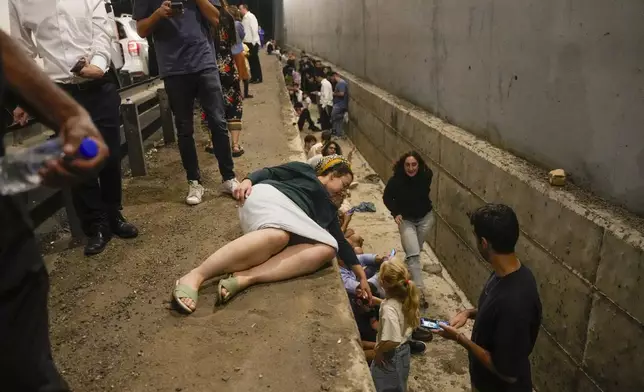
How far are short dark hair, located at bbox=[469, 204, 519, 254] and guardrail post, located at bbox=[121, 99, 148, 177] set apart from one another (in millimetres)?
3696

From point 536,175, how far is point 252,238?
7.95 ft

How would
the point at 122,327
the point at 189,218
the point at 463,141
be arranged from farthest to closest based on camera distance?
1. the point at 463,141
2. the point at 189,218
3. the point at 122,327

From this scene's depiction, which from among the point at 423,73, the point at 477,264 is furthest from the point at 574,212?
the point at 423,73

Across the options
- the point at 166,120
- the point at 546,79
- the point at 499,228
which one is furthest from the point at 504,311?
the point at 166,120

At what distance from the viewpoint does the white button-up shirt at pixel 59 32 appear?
2889mm

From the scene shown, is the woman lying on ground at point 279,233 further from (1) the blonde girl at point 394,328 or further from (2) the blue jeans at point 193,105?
(2) the blue jeans at point 193,105

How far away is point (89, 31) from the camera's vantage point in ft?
10.1

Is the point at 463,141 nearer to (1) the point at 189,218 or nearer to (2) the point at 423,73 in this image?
(2) the point at 423,73

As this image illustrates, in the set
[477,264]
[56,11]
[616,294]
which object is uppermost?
[56,11]

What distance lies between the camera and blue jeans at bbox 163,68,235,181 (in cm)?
379

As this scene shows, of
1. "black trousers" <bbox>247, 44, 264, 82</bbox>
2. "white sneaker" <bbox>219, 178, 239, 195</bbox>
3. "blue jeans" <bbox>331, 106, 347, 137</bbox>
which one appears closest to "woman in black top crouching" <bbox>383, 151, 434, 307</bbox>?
"white sneaker" <bbox>219, 178, 239, 195</bbox>

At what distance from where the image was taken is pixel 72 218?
3490 millimetres

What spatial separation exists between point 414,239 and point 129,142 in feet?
10.2

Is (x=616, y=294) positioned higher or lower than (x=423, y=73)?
lower
